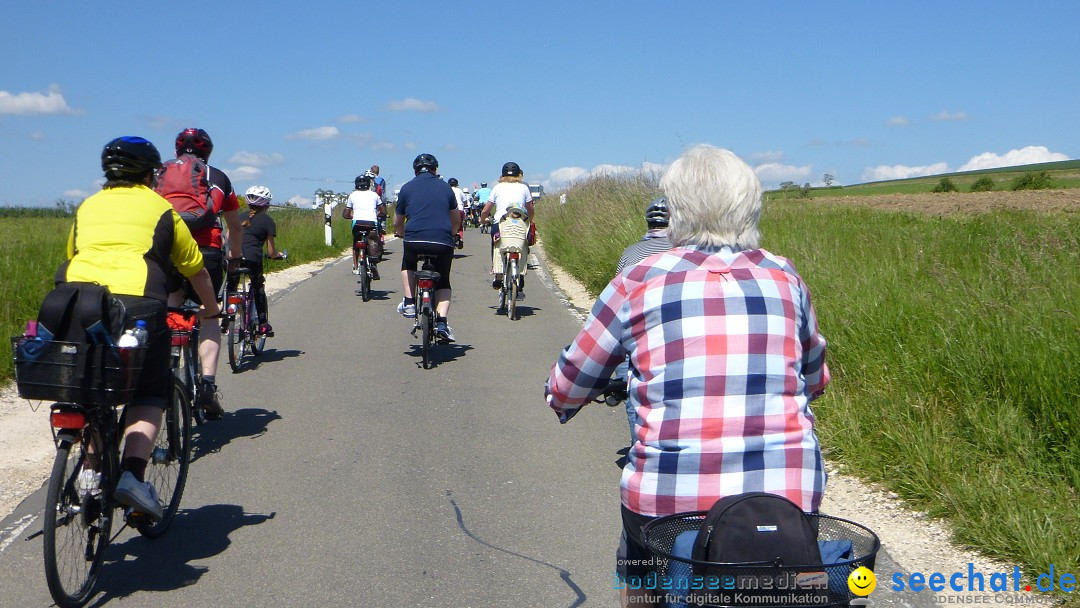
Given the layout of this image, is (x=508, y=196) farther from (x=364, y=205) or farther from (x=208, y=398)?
(x=208, y=398)

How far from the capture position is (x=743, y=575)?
2.07m

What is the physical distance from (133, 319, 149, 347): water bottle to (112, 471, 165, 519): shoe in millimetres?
619

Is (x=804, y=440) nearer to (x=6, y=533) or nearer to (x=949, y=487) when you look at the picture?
(x=949, y=487)

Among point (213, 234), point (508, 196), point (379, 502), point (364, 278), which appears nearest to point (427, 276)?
point (213, 234)

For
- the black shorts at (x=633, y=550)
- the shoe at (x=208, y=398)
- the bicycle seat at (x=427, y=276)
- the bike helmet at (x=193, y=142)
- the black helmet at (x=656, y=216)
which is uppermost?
the bike helmet at (x=193, y=142)

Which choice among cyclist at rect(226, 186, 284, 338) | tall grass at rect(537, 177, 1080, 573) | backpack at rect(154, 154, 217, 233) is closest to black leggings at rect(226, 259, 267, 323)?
cyclist at rect(226, 186, 284, 338)

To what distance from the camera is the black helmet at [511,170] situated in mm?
13125

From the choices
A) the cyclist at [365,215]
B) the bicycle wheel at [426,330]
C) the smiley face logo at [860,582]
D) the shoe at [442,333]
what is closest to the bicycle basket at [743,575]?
the smiley face logo at [860,582]

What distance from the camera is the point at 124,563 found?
174 inches

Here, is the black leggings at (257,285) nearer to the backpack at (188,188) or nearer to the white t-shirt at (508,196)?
the backpack at (188,188)

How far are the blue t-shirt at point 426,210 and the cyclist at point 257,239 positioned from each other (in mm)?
1366

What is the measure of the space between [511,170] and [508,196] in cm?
37

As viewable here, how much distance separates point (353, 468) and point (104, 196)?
242cm

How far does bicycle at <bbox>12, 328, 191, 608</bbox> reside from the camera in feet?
11.8
